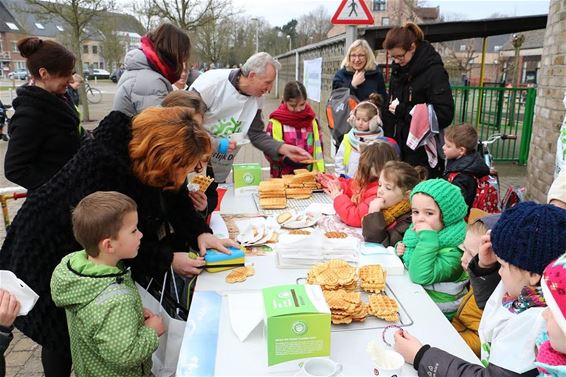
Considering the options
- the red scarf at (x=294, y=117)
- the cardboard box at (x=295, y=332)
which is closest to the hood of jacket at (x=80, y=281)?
the cardboard box at (x=295, y=332)

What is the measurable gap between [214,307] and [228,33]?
105 feet

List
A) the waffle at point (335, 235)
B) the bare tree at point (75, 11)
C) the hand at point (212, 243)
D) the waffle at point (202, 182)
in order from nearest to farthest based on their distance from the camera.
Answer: the hand at point (212, 243)
the waffle at point (335, 235)
the waffle at point (202, 182)
the bare tree at point (75, 11)

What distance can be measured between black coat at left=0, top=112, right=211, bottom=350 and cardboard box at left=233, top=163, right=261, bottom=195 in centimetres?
157

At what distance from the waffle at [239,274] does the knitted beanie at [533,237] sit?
109 cm

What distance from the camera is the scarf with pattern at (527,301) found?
1374 millimetres

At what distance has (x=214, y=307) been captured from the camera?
6.02 feet

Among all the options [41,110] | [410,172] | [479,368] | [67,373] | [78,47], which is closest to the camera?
[479,368]

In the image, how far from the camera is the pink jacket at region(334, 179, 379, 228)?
2.81 metres

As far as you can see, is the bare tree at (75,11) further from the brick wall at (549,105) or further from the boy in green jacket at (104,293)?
the boy in green jacket at (104,293)

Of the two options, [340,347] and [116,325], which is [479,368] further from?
[116,325]

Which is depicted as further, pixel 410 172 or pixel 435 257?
pixel 410 172

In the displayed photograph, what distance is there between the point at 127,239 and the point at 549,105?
14.6 ft

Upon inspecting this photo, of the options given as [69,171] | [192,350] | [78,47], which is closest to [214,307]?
[192,350]

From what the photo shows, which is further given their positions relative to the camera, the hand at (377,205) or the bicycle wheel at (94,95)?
the bicycle wheel at (94,95)
